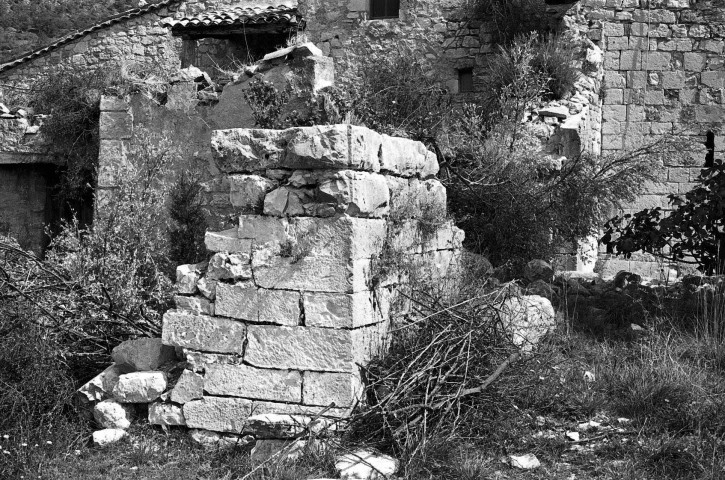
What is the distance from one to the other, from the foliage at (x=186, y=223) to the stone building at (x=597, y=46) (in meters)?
4.55

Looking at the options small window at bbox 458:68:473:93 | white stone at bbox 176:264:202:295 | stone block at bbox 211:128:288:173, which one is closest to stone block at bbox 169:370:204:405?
white stone at bbox 176:264:202:295

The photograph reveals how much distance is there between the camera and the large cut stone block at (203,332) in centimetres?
561

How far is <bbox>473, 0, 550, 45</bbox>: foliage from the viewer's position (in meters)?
13.7

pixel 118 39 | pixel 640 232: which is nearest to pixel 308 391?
pixel 640 232

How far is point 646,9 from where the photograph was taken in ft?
45.3

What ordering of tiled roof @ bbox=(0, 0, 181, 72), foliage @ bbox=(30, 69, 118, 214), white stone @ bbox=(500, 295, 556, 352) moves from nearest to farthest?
white stone @ bbox=(500, 295, 556, 352), foliage @ bbox=(30, 69, 118, 214), tiled roof @ bbox=(0, 0, 181, 72)

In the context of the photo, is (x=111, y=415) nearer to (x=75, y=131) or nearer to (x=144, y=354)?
(x=144, y=354)

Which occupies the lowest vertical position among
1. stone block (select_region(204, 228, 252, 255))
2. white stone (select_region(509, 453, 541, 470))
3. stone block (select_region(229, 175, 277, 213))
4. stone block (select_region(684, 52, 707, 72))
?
white stone (select_region(509, 453, 541, 470))

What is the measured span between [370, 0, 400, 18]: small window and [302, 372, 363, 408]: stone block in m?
10.3

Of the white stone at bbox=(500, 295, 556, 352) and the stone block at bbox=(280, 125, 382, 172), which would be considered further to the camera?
the white stone at bbox=(500, 295, 556, 352)

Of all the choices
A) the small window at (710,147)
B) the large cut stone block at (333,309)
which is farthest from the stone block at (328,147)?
the small window at (710,147)

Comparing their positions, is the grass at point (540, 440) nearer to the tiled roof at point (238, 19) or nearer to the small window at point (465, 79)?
the small window at point (465, 79)

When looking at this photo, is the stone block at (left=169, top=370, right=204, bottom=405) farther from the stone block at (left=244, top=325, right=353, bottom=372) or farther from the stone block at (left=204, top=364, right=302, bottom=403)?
the stone block at (left=244, top=325, right=353, bottom=372)

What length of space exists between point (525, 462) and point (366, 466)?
3.15 ft
